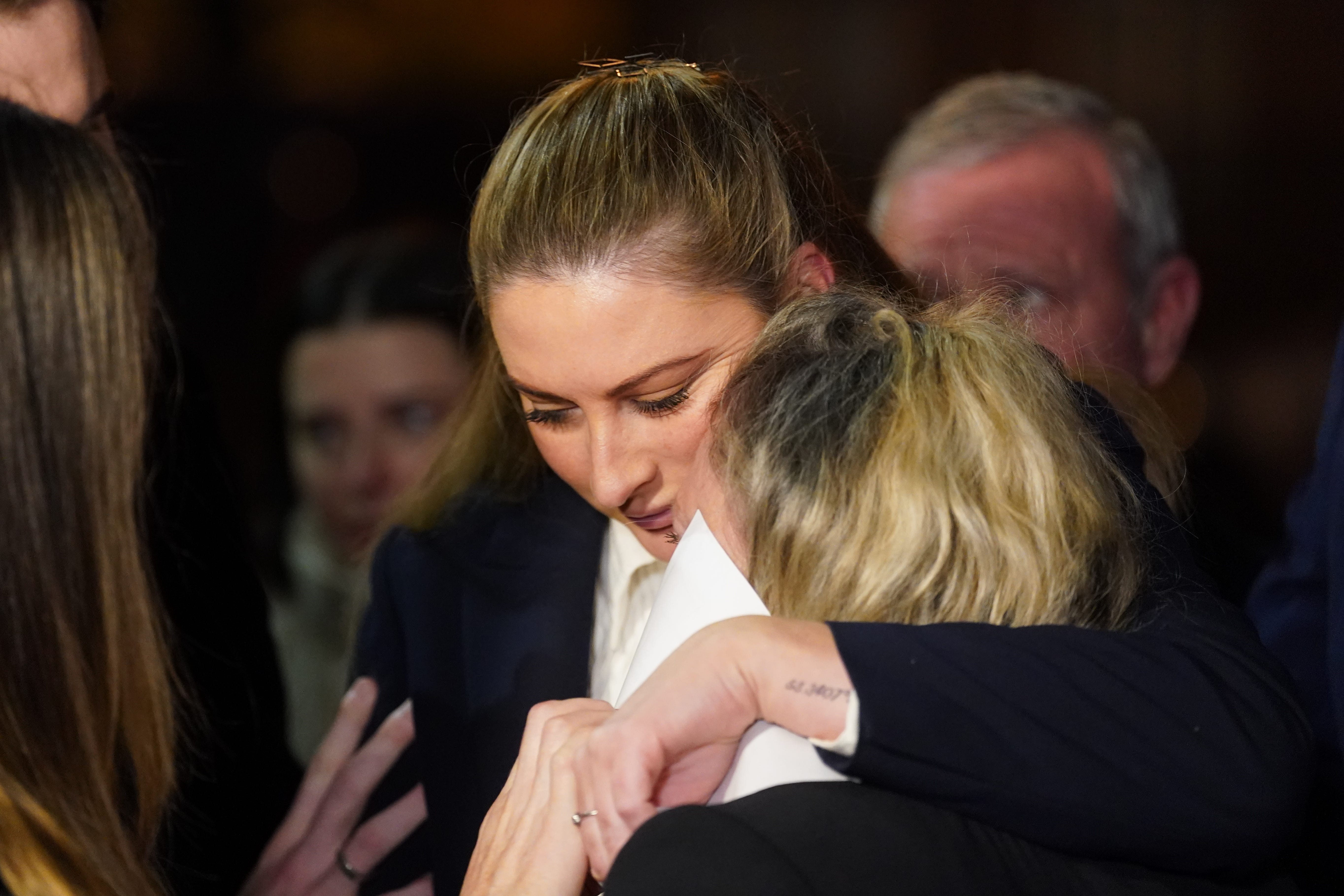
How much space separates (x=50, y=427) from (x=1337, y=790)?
4.76 ft

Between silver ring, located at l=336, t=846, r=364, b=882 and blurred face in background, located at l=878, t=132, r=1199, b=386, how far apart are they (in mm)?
1377

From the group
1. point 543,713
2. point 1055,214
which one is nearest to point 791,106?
point 1055,214

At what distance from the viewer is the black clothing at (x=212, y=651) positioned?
5.86 feet

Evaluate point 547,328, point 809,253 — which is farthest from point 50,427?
point 809,253

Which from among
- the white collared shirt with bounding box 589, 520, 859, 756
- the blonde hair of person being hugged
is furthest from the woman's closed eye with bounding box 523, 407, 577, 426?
the blonde hair of person being hugged

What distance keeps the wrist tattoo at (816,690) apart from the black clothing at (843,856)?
0.07 meters

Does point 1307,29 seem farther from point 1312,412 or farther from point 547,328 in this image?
point 547,328

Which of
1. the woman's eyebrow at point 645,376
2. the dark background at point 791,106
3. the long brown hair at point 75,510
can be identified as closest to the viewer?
the long brown hair at point 75,510

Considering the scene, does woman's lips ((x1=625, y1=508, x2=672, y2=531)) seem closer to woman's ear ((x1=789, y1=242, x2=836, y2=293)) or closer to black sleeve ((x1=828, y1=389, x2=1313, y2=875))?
woman's ear ((x1=789, y1=242, x2=836, y2=293))

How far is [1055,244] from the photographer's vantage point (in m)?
2.54

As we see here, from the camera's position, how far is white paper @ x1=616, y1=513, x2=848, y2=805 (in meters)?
1.09

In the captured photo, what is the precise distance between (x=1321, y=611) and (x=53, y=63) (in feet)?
5.59

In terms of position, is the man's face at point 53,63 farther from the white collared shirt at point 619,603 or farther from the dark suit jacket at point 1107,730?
the dark suit jacket at point 1107,730

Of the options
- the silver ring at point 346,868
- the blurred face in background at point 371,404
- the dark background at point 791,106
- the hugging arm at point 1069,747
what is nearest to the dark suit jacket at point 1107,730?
the hugging arm at point 1069,747
